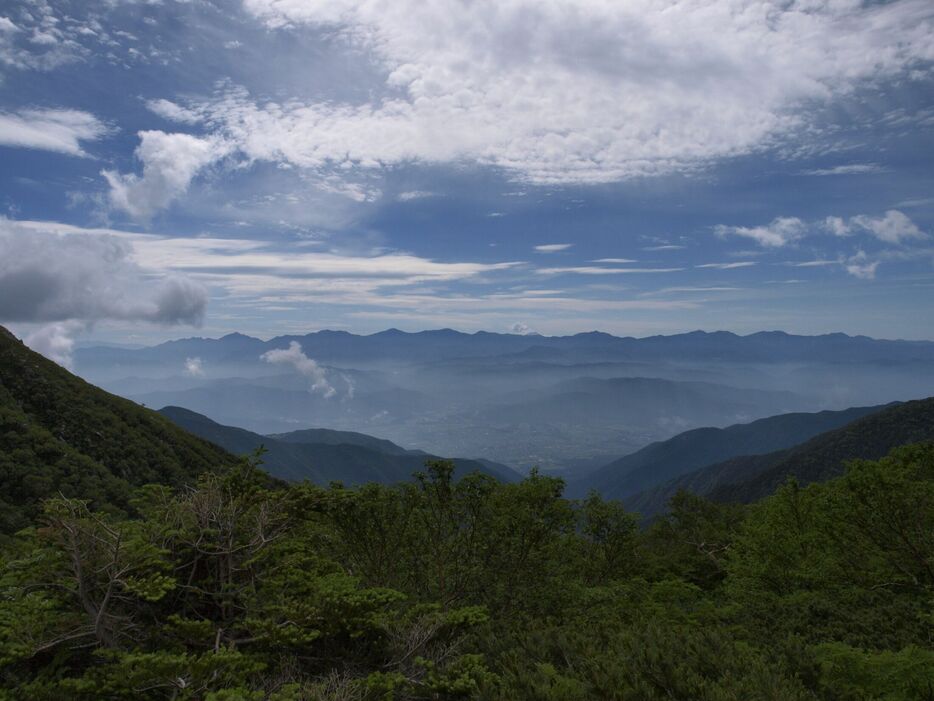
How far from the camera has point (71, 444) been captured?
243 feet

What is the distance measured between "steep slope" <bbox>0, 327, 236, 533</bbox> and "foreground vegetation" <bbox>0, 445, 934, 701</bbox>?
47.9 m

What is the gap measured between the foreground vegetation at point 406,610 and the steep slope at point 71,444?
47854mm

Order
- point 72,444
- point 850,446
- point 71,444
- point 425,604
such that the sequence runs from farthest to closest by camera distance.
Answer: point 850,446, point 72,444, point 71,444, point 425,604

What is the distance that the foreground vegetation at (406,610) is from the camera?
9328 millimetres

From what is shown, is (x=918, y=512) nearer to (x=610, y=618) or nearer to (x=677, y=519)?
(x=610, y=618)

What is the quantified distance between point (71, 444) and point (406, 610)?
81037 mm

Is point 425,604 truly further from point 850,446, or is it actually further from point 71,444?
point 850,446

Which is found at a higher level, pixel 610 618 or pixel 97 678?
pixel 97 678

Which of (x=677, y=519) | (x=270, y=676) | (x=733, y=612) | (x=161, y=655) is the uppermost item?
(x=161, y=655)

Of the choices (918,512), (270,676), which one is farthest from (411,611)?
(918,512)

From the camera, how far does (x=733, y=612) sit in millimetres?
16594

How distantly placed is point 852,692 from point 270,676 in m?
10.9

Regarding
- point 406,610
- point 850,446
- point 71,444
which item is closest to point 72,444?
point 71,444

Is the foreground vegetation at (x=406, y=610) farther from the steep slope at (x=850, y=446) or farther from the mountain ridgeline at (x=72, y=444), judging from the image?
the steep slope at (x=850, y=446)
